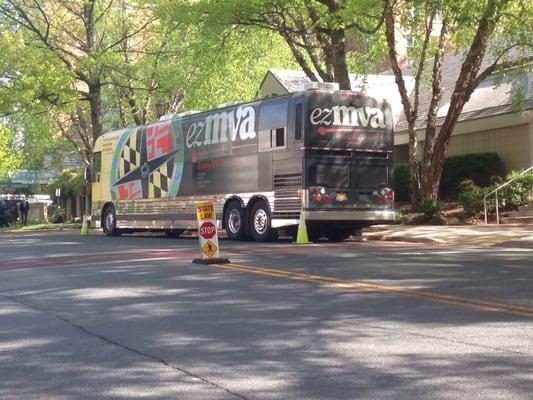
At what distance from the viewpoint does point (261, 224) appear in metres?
18.2

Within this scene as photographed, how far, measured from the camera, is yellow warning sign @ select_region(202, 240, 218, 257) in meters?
12.2

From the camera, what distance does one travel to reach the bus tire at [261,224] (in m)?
17.9

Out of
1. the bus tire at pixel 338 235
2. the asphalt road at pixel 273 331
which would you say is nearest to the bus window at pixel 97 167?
the bus tire at pixel 338 235

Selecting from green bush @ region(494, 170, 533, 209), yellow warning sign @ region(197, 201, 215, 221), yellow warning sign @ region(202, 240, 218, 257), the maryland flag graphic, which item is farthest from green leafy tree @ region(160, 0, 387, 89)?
yellow warning sign @ region(202, 240, 218, 257)

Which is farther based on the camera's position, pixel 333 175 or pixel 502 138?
pixel 502 138

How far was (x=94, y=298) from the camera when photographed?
29.1 ft

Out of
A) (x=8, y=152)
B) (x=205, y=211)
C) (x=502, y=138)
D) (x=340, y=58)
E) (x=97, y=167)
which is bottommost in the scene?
(x=205, y=211)

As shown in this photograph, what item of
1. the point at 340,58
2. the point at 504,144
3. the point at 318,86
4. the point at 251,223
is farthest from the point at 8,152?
the point at 318,86

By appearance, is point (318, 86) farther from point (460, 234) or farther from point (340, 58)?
point (460, 234)

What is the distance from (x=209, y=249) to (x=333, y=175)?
5.95m

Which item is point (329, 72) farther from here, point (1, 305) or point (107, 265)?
point (1, 305)

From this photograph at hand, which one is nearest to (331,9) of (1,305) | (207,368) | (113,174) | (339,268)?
(113,174)

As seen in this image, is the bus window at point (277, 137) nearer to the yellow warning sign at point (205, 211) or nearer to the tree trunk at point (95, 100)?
the yellow warning sign at point (205, 211)

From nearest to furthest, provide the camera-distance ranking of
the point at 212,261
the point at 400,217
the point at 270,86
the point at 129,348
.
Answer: the point at 129,348 < the point at 212,261 < the point at 400,217 < the point at 270,86
